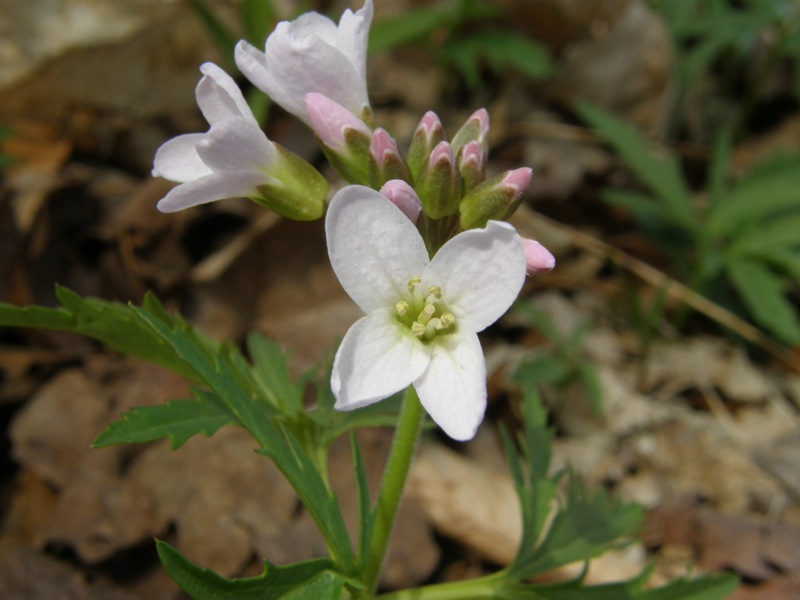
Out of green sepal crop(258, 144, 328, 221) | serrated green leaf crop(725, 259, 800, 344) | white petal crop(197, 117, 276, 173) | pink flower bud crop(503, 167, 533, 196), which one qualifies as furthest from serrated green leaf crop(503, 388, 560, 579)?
serrated green leaf crop(725, 259, 800, 344)

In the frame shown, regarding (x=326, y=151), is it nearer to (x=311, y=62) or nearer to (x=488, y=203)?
(x=311, y=62)

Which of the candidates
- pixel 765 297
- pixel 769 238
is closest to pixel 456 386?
pixel 765 297

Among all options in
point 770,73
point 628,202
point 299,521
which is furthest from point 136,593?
point 770,73

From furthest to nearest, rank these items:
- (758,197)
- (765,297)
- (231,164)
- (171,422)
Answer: (758,197) < (765,297) < (231,164) < (171,422)

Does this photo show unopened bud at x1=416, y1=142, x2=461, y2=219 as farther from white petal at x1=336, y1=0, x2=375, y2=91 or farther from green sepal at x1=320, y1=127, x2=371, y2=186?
white petal at x1=336, y1=0, x2=375, y2=91

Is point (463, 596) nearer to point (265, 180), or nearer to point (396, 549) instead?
point (396, 549)

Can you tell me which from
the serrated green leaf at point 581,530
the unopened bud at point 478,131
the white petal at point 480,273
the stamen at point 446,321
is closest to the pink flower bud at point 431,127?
the unopened bud at point 478,131
